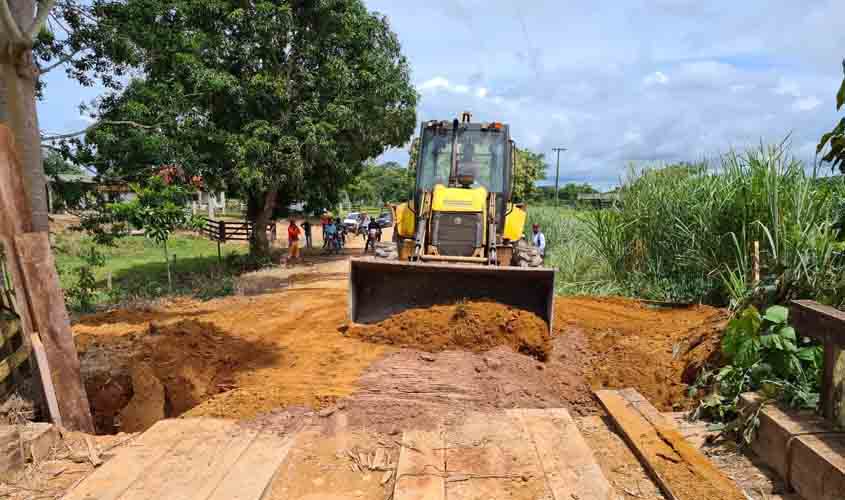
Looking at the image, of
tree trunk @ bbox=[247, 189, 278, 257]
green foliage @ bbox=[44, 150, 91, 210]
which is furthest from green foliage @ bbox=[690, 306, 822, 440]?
tree trunk @ bbox=[247, 189, 278, 257]

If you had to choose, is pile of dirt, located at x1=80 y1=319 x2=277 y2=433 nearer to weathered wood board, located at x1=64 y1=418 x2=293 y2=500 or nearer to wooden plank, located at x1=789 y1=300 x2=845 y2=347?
weathered wood board, located at x1=64 y1=418 x2=293 y2=500

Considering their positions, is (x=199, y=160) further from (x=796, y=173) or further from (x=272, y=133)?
(x=796, y=173)

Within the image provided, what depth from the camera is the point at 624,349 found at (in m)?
6.13

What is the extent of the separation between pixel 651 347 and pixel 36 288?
18.8 feet

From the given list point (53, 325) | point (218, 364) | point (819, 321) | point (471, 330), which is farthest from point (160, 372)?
point (819, 321)

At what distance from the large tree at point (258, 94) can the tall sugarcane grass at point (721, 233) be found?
792cm

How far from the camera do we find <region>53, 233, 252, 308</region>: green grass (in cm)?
1275

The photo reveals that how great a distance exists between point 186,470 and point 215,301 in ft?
26.2

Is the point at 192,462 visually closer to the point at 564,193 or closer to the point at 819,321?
the point at 819,321

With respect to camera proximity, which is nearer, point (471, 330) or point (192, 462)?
point (192, 462)

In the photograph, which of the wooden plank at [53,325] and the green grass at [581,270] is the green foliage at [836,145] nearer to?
the wooden plank at [53,325]

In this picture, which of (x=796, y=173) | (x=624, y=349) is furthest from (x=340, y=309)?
(x=796, y=173)

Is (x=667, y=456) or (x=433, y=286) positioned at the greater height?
(x=433, y=286)

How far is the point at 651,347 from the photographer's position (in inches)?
239
